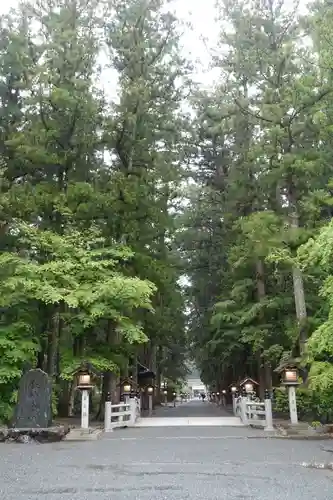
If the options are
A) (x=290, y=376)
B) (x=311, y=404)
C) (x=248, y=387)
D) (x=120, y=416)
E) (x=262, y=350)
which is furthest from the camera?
(x=262, y=350)

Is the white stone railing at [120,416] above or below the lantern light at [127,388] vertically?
below

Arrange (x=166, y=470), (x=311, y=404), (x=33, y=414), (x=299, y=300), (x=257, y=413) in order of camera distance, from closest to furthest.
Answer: (x=166, y=470), (x=33, y=414), (x=257, y=413), (x=311, y=404), (x=299, y=300)

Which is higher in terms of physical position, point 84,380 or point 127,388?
point 84,380

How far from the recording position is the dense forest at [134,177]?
1719cm

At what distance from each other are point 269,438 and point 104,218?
11.4 metres

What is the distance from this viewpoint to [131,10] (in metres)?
22.3

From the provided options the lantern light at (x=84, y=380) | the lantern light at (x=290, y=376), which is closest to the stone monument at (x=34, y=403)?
the lantern light at (x=84, y=380)

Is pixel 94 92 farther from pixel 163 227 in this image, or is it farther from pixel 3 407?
pixel 3 407

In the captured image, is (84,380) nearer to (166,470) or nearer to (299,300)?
(299,300)

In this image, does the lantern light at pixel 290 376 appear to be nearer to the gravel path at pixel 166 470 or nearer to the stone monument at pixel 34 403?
the gravel path at pixel 166 470

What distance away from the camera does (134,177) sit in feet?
72.2

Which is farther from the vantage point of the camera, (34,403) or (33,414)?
(34,403)

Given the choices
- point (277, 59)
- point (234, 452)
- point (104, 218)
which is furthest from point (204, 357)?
point (234, 452)

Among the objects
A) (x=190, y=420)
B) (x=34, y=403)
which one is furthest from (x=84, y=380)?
(x=190, y=420)
